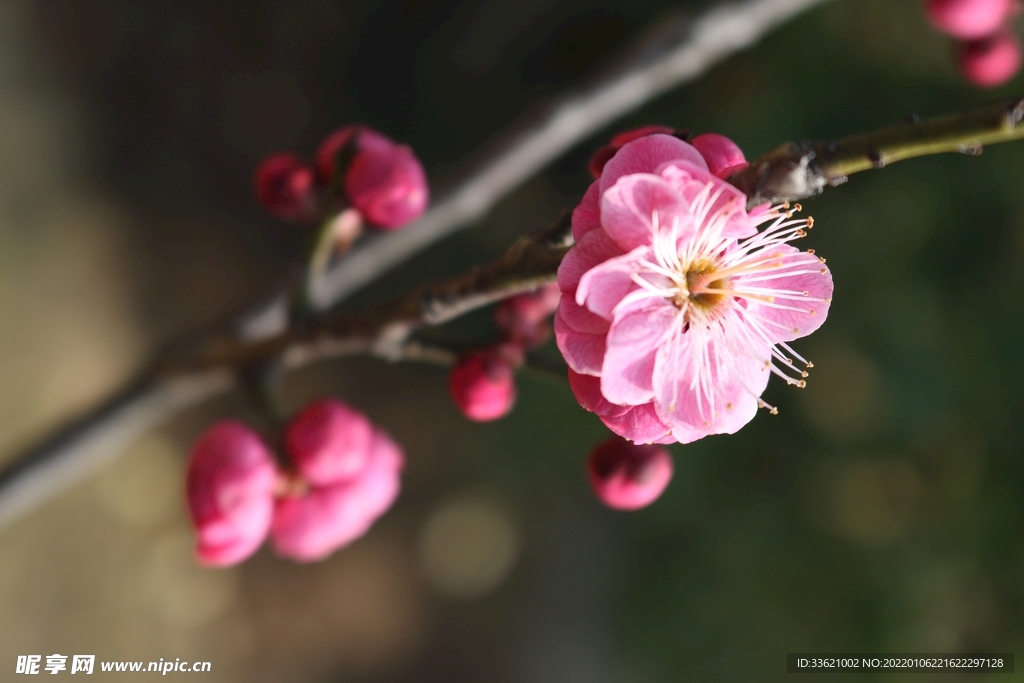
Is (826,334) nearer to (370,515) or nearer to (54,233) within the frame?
(370,515)

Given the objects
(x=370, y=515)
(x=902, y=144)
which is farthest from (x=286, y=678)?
(x=902, y=144)

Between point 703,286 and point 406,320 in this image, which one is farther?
point 406,320

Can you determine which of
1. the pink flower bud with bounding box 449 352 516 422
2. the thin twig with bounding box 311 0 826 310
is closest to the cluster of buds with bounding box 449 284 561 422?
the pink flower bud with bounding box 449 352 516 422

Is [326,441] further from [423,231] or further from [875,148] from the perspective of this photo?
[875,148]

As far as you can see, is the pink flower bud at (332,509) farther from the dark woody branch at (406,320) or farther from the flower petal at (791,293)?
the flower petal at (791,293)

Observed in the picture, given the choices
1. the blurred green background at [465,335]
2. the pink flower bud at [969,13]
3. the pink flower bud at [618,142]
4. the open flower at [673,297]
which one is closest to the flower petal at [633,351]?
the open flower at [673,297]

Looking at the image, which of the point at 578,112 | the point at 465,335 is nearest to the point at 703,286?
the point at 578,112

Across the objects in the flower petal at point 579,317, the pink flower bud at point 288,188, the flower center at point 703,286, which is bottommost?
the flower petal at point 579,317
